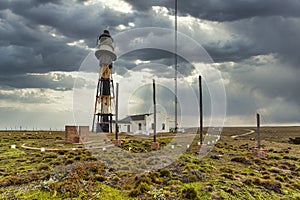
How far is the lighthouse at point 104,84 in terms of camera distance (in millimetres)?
49125

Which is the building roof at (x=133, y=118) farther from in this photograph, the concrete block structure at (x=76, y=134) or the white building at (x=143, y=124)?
the concrete block structure at (x=76, y=134)

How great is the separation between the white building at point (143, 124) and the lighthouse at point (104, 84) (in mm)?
8471

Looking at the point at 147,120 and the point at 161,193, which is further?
the point at 147,120

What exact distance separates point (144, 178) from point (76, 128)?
950 inches

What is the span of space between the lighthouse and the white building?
8.47 meters

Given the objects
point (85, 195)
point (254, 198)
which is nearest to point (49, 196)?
point (85, 195)

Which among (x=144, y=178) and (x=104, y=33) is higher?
(x=104, y=33)

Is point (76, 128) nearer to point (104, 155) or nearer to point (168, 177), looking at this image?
point (104, 155)

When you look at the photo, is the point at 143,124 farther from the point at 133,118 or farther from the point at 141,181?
the point at 141,181

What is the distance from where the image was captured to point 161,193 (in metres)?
15.3

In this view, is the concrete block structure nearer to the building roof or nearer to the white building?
the white building

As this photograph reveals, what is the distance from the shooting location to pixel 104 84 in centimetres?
4975

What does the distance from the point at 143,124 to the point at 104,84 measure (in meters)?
11.9

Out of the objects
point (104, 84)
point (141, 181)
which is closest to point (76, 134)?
point (104, 84)
